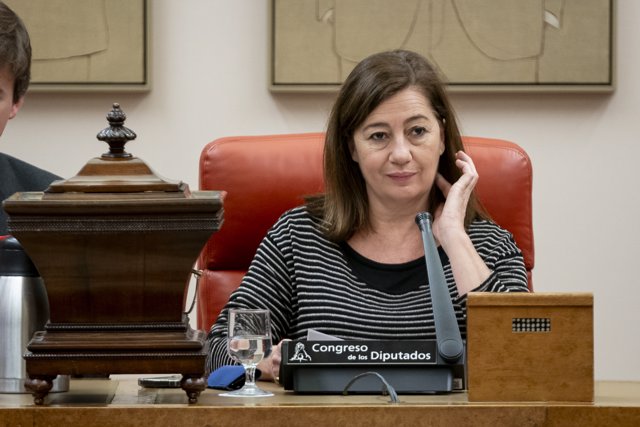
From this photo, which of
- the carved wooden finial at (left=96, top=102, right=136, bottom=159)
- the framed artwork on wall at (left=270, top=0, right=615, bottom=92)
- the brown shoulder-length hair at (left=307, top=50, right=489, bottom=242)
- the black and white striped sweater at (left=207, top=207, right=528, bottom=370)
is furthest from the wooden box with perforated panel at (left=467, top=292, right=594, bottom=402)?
the framed artwork on wall at (left=270, top=0, right=615, bottom=92)

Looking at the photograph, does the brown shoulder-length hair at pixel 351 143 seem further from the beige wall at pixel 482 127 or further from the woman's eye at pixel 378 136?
the beige wall at pixel 482 127

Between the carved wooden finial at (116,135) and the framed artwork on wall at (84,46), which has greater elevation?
the framed artwork on wall at (84,46)

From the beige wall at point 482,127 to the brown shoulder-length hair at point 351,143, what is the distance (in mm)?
645

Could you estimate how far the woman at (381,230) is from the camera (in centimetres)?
216

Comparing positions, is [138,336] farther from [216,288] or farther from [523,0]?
Result: [523,0]

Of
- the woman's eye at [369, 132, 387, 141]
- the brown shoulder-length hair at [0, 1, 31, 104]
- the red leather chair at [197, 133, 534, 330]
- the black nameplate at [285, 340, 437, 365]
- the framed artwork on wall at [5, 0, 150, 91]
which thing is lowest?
the black nameplate at [285, 340, 437, 365]

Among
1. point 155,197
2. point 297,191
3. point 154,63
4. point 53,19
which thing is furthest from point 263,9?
point 155,197

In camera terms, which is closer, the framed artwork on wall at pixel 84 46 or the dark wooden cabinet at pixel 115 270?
the dark wooden cabinet at pixel 115 270

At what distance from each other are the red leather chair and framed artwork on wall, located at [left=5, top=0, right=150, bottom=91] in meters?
0.65

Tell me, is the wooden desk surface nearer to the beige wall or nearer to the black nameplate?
the black nameplate

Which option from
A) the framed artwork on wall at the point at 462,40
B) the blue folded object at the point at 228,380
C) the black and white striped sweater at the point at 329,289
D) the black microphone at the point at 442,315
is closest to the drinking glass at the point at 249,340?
the blue folded object at the point at 228,380

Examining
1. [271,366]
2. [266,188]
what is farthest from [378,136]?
[271,366]

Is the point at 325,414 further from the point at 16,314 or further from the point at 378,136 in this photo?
the point at 378,136

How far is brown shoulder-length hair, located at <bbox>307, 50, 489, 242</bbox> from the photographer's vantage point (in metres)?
2.26
